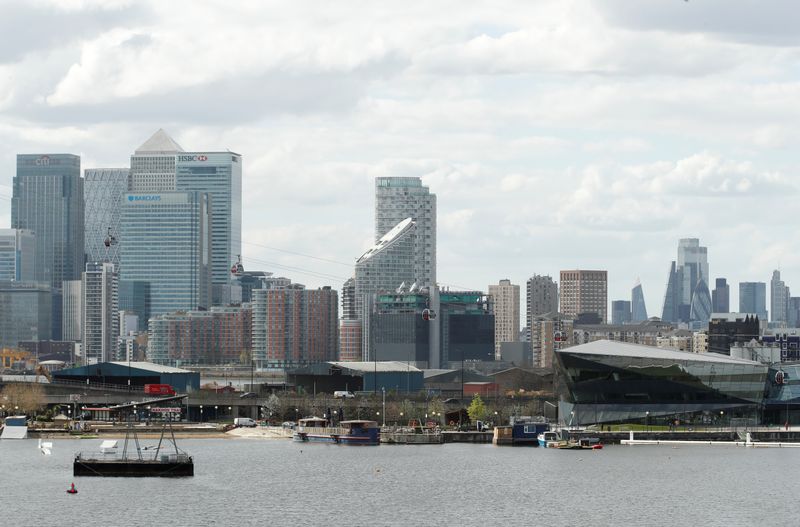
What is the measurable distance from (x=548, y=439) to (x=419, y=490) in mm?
60295

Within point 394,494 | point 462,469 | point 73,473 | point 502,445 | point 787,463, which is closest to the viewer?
point 394,494

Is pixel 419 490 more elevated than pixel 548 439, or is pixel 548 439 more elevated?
pixel 548 439

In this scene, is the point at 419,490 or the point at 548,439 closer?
the point at 419,490

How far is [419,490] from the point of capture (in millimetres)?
138000

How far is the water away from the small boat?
345 inches

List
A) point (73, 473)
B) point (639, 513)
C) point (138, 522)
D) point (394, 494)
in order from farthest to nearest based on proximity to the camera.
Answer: point (73, 473) < point (394, 494) < point (639, 513) < point (138, 522)

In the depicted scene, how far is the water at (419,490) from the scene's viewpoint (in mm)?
119875

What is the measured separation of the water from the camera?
120 meters

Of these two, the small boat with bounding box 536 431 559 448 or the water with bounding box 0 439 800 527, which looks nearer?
the water with bounding box 0 439 800 527

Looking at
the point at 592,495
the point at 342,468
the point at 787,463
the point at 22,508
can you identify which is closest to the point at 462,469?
the point at 342,468

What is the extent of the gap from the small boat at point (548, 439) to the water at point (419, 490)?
28.7ft

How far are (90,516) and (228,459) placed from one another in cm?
5205

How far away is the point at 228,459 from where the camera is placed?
170500 millimetres

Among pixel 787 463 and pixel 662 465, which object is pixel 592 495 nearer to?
pixel 662 465
